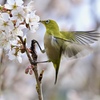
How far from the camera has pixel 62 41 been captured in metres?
1.26

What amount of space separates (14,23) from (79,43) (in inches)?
11.8

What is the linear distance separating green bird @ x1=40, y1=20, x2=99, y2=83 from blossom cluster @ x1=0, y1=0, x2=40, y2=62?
181mm

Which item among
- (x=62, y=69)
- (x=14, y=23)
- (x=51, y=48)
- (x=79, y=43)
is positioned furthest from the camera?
(x=62, y=69)

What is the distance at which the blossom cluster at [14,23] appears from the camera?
98 cm

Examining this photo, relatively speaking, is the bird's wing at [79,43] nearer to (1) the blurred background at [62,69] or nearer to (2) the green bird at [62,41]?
(2) the green bird at [62,41]

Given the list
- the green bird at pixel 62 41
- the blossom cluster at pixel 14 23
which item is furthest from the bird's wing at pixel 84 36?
the blossom cluster at pixel 14 23

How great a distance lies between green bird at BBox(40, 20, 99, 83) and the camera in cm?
116

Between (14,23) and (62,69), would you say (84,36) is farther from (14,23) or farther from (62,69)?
(62,69)

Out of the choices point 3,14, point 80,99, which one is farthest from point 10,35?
point 80,99

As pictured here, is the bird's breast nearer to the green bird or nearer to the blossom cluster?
the green bird

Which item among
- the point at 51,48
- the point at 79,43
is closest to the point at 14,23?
the point at 79,43

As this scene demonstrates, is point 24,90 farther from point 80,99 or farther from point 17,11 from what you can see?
point 17,11

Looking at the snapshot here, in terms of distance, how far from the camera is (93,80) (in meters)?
2.50

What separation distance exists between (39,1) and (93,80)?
0.89 m
